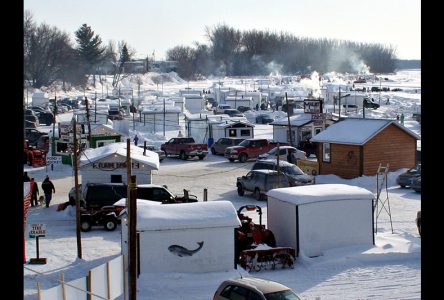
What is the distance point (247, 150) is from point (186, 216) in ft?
71.9

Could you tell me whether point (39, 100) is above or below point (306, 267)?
above

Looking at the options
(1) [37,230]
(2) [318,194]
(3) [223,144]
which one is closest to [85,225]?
(1) [37,230]

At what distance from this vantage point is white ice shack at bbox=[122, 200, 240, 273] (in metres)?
14.7

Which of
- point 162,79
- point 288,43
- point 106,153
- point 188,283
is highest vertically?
point 288,43

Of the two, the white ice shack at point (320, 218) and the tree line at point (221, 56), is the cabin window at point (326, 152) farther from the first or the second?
the tree line at point (221, 56)

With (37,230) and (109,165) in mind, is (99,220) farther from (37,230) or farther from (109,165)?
(109,165)

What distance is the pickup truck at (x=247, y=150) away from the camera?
3650cm

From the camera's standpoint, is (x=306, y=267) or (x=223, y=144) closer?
(x=306, y=267)

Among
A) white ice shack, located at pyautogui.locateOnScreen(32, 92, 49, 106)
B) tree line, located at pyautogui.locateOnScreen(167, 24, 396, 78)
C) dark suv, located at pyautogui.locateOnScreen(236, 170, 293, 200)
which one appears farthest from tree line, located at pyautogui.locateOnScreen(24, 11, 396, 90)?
dark suv, located at pyautogui.locateOnScreen(236, 170, 293, 200)

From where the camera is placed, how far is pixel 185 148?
3744 centimetres

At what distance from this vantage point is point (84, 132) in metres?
34.6
